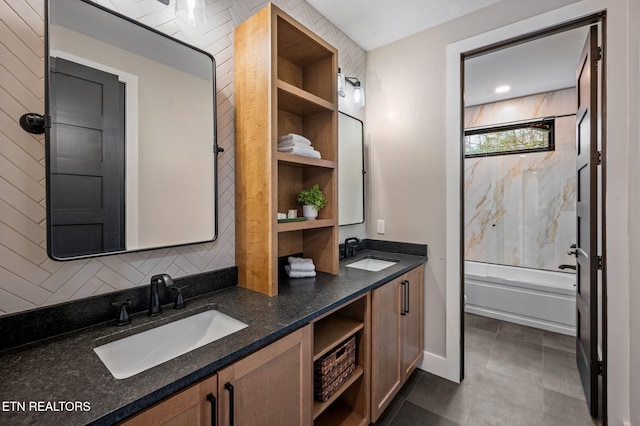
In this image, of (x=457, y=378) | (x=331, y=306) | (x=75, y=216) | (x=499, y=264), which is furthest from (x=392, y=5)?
(x=499, y=264)

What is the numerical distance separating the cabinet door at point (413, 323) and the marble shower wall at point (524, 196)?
2.34 metres

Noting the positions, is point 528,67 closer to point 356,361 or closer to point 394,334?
point 394,334

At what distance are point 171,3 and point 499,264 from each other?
14.6 feet

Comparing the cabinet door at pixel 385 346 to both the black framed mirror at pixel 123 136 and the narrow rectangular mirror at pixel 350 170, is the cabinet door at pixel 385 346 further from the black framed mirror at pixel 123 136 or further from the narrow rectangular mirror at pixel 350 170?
the black framed mirror at pixel 123 136

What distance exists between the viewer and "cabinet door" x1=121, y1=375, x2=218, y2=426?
693 mm

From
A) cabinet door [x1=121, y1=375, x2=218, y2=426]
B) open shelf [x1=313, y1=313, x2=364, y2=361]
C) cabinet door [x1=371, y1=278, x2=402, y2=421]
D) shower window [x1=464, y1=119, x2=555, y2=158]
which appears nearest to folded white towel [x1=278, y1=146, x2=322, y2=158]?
cabinet door [x1=371, y1=278, x2=402, y2=421]

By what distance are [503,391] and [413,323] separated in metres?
0.77

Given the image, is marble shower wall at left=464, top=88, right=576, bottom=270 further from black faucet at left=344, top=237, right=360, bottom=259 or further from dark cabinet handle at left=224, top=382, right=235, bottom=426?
dark cabinet handle at left=224, top=382, right=235, bottom=426

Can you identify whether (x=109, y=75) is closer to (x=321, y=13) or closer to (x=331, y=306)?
(x=331, y=306)

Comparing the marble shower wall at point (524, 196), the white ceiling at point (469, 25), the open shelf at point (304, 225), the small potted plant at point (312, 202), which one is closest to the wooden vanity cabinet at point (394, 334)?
the open shelf at point (304, 225)

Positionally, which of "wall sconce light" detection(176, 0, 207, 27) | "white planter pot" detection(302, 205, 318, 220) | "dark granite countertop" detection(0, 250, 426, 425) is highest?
"wall sconce light" detection(176, 0, 207, 27)

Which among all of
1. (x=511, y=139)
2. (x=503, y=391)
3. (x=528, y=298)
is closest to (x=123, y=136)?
(x=503, y=391)

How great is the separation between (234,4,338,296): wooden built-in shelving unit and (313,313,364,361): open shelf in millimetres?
298

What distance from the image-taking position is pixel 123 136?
114 centimetres
